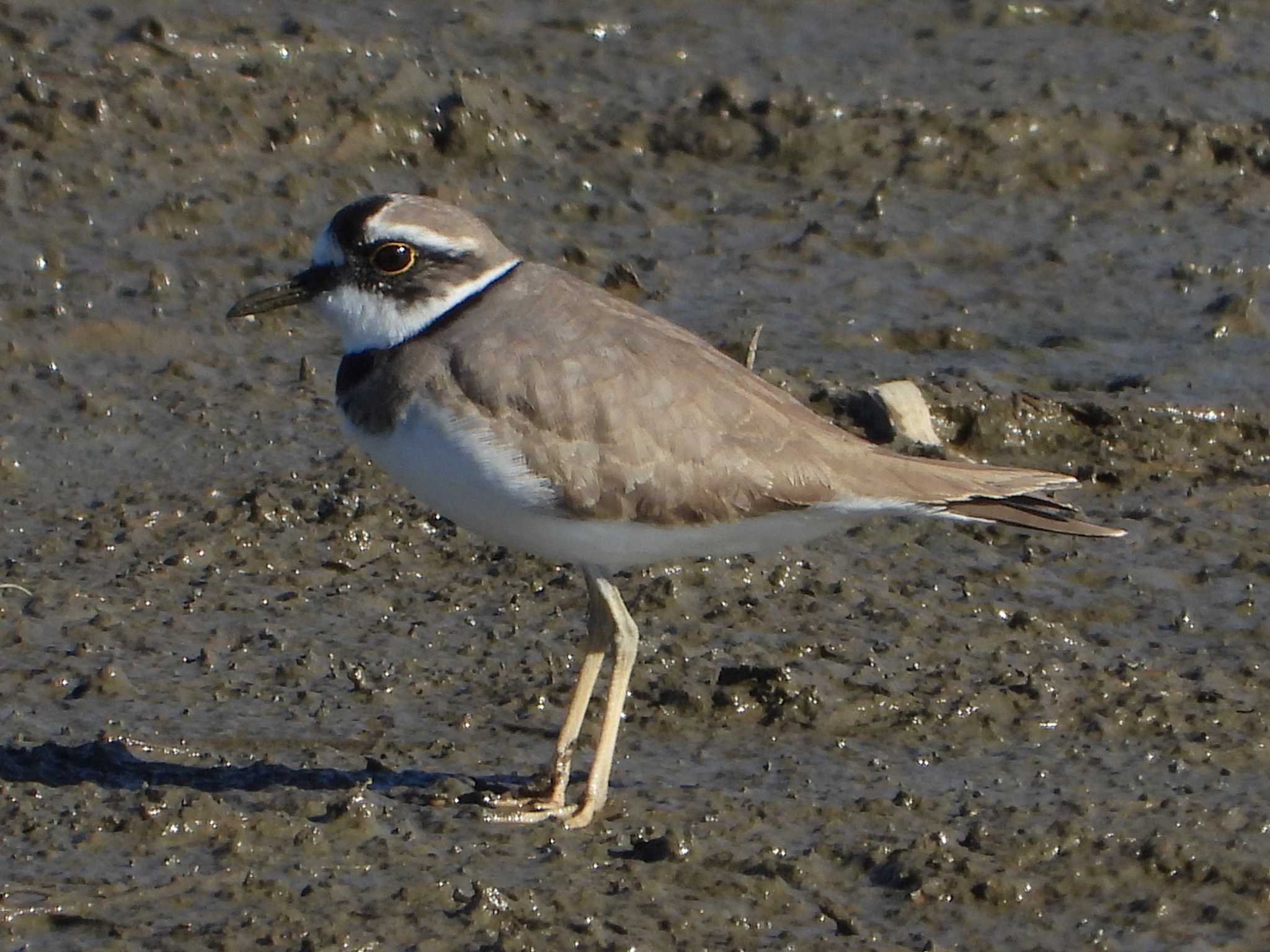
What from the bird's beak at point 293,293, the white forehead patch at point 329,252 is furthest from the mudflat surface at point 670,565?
the white forehead patch at point 329,252

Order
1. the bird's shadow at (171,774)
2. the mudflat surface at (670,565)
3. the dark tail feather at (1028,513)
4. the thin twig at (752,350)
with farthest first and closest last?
the thin twig at (752,350) < the dark tail feather at (1028,513) < the bird's shadow at (171,774) < the mudflat surface at (670,565)

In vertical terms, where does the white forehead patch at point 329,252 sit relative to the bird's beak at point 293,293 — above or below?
above

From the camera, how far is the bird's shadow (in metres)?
6.01

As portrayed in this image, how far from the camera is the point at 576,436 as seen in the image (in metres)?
5.98

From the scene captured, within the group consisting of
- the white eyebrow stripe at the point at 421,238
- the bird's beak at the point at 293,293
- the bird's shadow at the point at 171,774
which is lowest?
the bird's shadow at the point at 171,774

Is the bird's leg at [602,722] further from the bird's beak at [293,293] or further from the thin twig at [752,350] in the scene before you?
the thin twig at [752,350]

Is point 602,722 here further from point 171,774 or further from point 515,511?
point 171,774

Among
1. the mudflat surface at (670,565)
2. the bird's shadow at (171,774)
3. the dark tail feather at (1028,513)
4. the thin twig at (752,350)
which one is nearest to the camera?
the mudflat surface at (670,565)

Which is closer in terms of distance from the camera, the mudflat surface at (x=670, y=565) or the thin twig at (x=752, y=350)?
the mudflat surface at (x=670, y=565)

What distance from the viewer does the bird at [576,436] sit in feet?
19.4

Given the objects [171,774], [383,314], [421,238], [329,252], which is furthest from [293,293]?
[171,774]

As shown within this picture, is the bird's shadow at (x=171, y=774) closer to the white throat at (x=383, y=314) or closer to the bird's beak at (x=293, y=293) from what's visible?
the white throat at (x=383, y=314)

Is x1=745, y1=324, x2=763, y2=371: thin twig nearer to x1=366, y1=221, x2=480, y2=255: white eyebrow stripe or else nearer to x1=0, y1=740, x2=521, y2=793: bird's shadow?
x1=366, y1=221, x2=480, y2=255: white eyebrow stripe

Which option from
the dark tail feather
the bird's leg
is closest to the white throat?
the bird's leg
